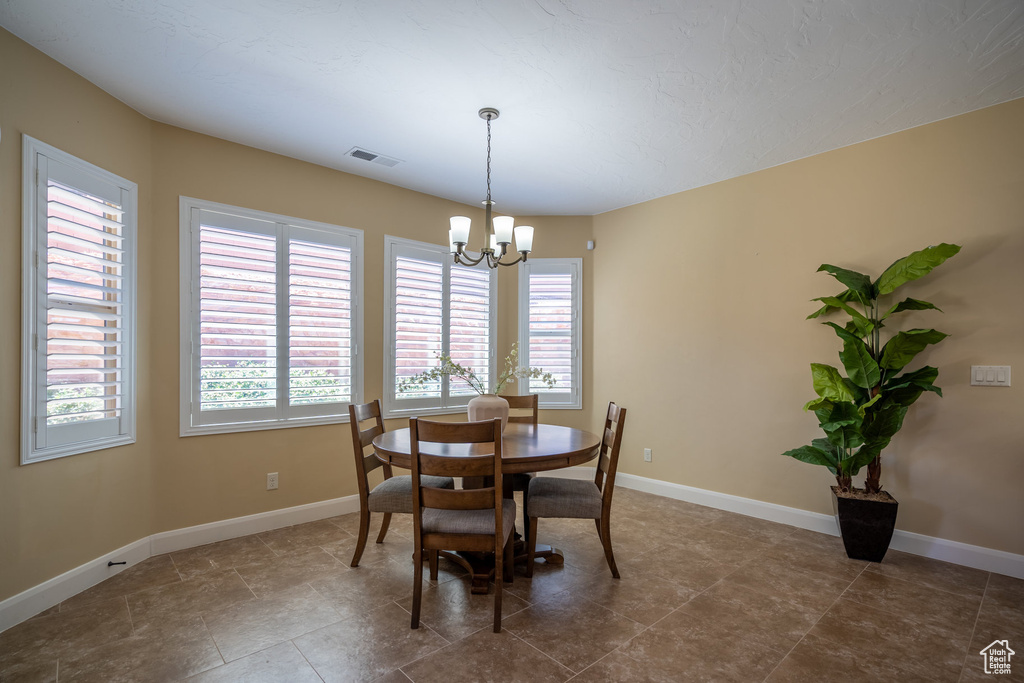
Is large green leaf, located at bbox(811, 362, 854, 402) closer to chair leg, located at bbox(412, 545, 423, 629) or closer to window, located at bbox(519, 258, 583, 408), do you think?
window, located at bbox(519, 258, 583, 408)

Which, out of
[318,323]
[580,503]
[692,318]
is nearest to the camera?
[580,503]

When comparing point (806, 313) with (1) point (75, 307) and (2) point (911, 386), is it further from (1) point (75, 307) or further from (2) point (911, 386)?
(1) point (75, 307)

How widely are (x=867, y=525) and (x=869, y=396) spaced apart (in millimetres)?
807

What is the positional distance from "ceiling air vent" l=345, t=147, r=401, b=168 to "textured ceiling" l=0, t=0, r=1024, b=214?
0.09 m

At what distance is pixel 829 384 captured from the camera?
321 cm

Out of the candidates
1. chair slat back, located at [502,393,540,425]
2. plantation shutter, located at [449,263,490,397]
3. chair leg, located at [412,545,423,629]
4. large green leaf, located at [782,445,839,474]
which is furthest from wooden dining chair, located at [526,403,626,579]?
plantation shutter, located at [449,263,490,397]

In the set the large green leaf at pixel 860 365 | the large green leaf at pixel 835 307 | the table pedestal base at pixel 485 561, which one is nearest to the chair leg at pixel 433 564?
the table pedestal base at pixel 485 561

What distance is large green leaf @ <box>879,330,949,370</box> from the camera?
294 cm

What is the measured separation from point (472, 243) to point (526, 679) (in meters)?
3.93

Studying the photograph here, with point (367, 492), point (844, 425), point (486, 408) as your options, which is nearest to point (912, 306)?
point (844, 425)

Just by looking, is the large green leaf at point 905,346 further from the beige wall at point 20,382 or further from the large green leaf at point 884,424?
the beige wall at point 20,382

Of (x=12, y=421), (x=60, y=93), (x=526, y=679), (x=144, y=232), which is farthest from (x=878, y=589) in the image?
(x=60, y=93)

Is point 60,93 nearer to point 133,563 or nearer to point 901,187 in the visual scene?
point 133,563

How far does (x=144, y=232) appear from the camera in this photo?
3127 millimetres
